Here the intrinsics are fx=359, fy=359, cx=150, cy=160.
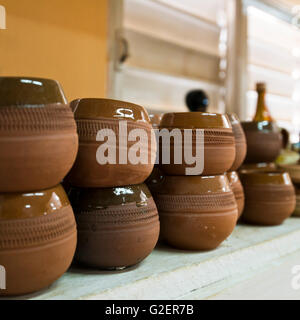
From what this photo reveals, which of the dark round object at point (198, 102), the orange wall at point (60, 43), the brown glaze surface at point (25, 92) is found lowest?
the brown glaze surface at point (25, 92)

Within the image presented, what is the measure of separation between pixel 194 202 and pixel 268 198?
0.79ft

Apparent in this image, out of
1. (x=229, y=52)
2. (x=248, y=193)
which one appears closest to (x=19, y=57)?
(x=248, y=193)

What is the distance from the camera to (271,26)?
10.5ft

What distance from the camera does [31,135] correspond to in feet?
1.11

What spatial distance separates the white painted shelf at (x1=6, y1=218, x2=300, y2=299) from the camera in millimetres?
390

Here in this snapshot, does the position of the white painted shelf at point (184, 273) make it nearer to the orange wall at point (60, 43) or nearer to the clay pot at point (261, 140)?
the clay pot at point (261, 140)

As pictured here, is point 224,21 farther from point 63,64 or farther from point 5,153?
point 5,153

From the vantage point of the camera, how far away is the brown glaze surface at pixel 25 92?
337 millimetres

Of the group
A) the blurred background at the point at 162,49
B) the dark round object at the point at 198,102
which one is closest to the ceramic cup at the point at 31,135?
the dark round object at the point at 198,102

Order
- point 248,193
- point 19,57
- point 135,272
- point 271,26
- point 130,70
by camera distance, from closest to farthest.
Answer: point 135,272 → point 248,193 → point 19,57 → point 130,70 → point 271,26

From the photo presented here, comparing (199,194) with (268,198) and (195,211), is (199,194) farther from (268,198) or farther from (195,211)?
(268,198)

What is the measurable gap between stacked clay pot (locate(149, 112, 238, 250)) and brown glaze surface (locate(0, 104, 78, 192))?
0.20 m

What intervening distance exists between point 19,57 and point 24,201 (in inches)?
59.1

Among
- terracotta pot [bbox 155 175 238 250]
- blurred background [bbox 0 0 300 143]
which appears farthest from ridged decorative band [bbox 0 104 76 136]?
blurred background [bbox 0 0 300 143]
